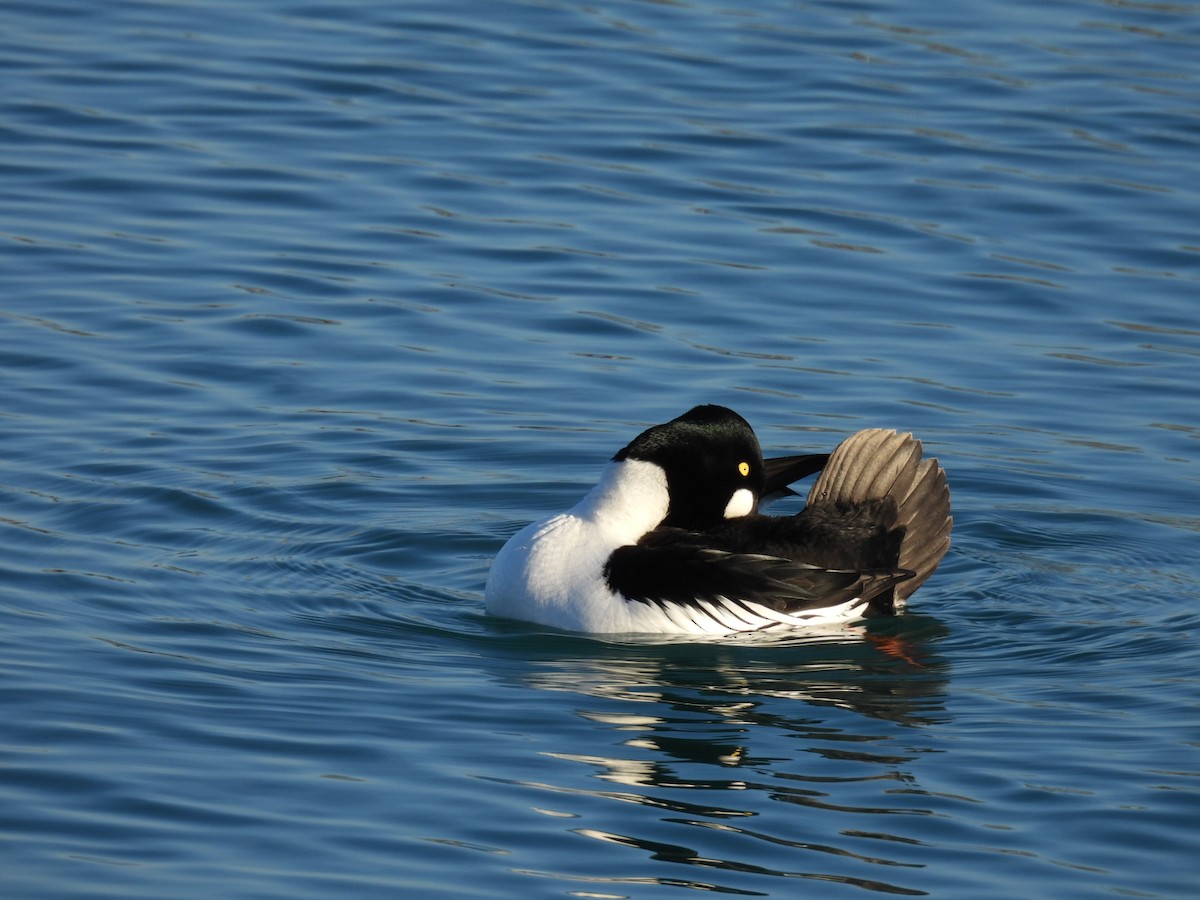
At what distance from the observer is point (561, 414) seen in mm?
11055

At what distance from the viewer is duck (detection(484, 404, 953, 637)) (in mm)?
8188

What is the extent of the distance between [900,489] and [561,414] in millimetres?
2890

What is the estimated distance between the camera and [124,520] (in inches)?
372

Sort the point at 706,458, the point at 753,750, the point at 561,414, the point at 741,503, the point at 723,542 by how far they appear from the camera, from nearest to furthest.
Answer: the point at 753,750, the point at 723,542, the point at 706,458, the point at 741,503, the point at 561,414

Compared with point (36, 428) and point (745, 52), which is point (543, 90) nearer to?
point (745, 52)

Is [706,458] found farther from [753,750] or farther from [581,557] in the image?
[753,750]

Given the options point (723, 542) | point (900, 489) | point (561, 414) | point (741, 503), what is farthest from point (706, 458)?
point (561, 414)

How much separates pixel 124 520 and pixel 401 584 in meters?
1.46

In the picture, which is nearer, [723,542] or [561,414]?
[723,542]

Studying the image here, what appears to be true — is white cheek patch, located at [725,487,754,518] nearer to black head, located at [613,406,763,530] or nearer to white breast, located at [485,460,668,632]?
black head, located at [613,406,763,530]

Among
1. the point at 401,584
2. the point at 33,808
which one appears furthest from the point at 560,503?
the point at 33,808

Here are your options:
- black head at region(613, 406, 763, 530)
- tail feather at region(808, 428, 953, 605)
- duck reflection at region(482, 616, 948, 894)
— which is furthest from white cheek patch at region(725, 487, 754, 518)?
duck reflection at region(482, 616, 948, 894)

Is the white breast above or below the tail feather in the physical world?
below

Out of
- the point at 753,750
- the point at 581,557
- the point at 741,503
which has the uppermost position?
the point at 741,503
